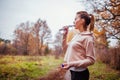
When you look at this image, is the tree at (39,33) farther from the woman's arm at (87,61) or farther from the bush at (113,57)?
the woman's arm at (87,61)

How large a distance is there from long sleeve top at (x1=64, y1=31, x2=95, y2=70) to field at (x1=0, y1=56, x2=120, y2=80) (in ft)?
7.94

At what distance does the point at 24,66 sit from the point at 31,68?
0.39 ft

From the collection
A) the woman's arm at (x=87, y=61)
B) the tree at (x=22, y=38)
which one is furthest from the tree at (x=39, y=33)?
the woman's arm at (x=87, y=61)

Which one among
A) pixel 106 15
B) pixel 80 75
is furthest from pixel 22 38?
pixel 80 75

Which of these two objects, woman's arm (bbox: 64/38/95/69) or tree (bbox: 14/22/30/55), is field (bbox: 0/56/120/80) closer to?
tree (bbox: 14/22/30/55)

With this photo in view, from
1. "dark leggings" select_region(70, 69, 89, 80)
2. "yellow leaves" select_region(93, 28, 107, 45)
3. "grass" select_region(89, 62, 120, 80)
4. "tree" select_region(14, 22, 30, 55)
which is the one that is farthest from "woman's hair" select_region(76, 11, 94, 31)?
"yellow leaves" select_region(93, 28, 107, 45)

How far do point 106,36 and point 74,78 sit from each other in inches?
135

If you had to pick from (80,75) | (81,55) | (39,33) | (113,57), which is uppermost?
(39,33)

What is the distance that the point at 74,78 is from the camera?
143 centimetres

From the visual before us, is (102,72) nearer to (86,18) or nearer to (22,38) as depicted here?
(22,38)

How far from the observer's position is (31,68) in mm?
3848

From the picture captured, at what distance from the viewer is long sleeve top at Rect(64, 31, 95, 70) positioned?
1386 millimetres

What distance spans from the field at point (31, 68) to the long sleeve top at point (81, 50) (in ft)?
7.94

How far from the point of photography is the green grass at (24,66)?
147 inches
